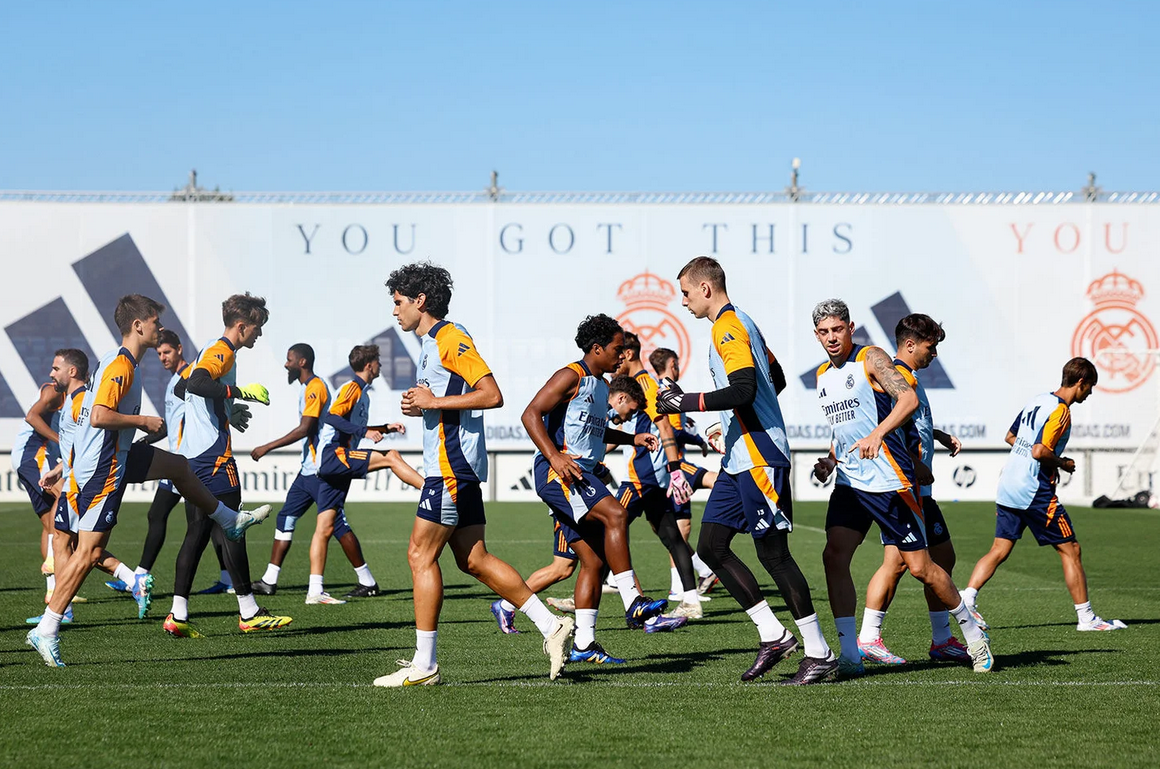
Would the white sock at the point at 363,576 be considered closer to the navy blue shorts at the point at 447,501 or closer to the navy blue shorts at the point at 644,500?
the navy blue shorts at the point at 644,500

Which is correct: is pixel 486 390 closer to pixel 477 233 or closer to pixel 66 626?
pixel 66 626

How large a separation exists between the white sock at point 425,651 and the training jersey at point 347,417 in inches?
176

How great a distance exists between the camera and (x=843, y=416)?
24.2 ft

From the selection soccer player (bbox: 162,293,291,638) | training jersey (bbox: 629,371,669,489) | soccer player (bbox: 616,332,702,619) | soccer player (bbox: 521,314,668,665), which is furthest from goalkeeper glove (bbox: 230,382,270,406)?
training jersey (bbox: 629,371,669,489)

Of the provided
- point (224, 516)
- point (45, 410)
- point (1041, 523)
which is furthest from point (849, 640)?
point (45, 410)

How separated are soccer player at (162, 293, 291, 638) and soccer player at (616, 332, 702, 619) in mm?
2692

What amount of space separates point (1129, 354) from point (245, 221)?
20.5m

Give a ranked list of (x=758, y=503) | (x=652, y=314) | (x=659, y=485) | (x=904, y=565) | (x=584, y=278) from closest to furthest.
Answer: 1. (x=758, y=503)
2. (x=904, y=565)
3. (x=659, y=485)
4. (x=652, y=314)
5. (x=584, y=278)

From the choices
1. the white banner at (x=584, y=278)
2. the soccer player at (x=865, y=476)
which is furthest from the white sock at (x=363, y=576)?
the white banner at (x=584, y=278)

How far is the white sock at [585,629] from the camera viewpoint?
7.73m

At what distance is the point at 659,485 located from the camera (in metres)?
10.2

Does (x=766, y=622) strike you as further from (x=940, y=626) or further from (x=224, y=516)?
(x=224, y=516)

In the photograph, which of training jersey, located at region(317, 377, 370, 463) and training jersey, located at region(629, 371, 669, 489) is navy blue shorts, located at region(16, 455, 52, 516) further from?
training jersey, located at region(629, 371, 669, 489)

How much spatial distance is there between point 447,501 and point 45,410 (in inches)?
236
